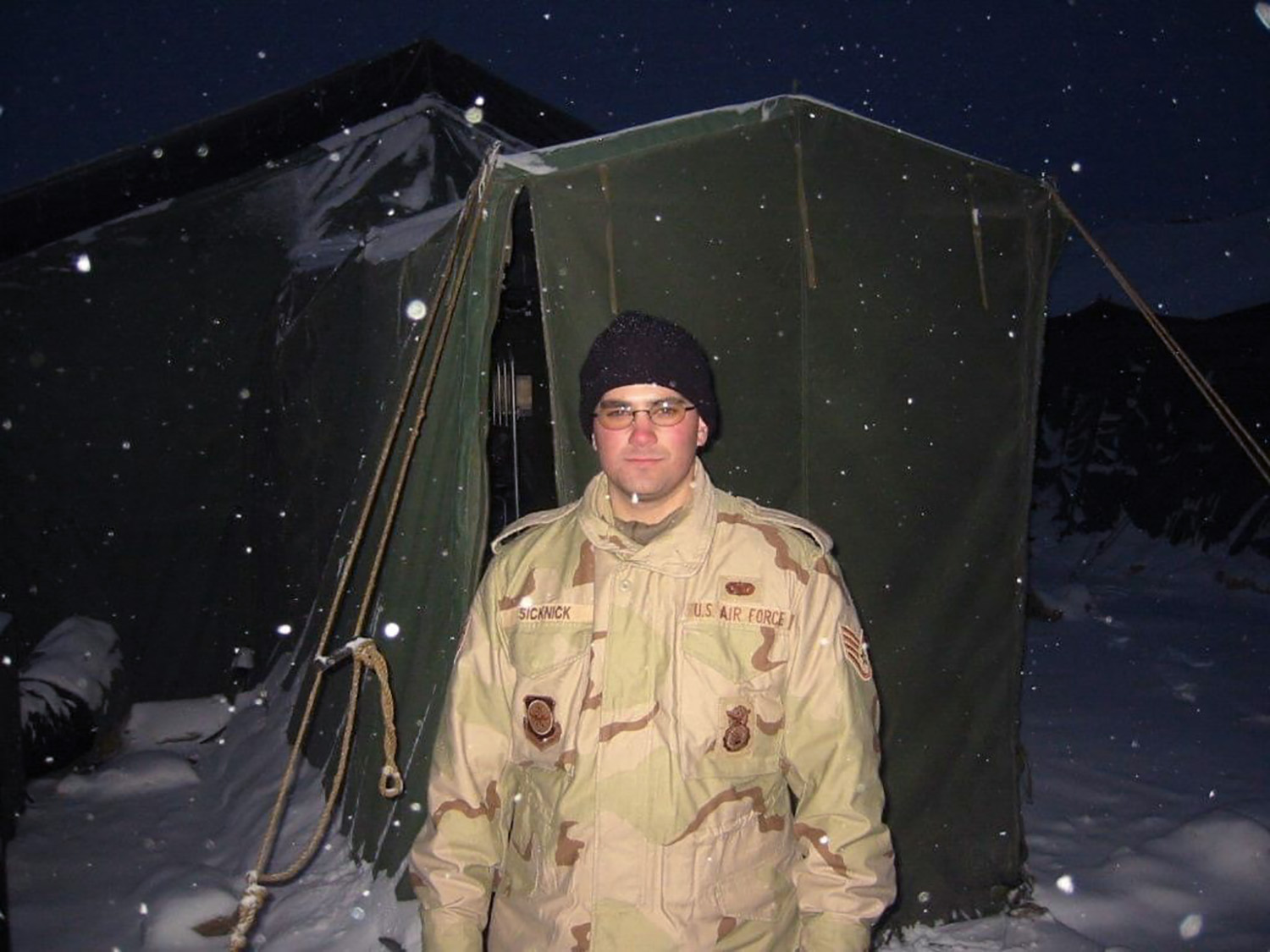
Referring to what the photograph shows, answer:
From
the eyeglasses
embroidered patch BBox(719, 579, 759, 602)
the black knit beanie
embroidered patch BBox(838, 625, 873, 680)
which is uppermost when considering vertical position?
the black knit beanie

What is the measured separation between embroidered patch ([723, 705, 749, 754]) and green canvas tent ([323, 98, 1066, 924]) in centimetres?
123

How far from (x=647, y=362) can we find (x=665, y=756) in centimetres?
80

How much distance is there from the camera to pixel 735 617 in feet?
5.53

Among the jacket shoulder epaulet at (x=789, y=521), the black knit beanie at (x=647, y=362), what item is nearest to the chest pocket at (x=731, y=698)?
the jacket shoulder epaulet at (x=789, y=521)

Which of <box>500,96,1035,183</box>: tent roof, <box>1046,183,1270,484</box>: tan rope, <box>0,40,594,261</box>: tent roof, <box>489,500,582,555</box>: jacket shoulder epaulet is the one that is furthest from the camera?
<box>0,40,594,261</box>: tent roof

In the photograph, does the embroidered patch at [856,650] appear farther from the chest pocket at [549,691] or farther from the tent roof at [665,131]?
the tent roof at [665,131]

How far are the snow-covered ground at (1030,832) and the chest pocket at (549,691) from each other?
182 centimetres

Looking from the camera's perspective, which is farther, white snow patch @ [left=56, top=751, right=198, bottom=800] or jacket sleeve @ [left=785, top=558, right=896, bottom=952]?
white snow patch @ [left=56, top=751, right=198, bottom=800]

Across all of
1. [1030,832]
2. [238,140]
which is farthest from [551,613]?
[238,140]

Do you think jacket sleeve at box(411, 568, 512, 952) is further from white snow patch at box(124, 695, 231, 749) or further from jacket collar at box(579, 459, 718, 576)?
white snow patch at box(124, 695, 231, 749)

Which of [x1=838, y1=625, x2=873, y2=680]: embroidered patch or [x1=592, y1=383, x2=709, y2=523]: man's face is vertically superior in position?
[x1=592, y1=383, x2=709, y2=523]: man's face

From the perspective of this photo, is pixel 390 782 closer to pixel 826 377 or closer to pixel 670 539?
pixel 670 539

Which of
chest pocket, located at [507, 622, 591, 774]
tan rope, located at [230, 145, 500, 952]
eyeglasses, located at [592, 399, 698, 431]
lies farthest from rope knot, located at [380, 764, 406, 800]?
eyeglasses, located at [592, 399, 698, 431]

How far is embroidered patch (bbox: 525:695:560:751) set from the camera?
169cm
